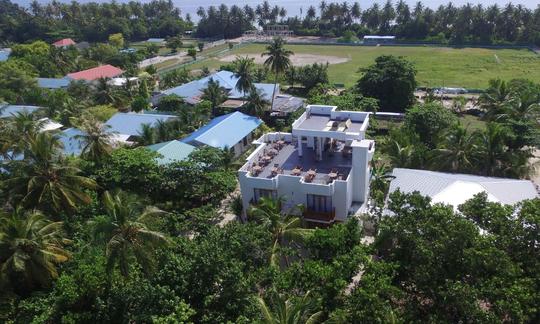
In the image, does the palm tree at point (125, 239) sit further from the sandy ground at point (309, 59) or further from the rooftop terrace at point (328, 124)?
the sandy ground at point (309, 59)

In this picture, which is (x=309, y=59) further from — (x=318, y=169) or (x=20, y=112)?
(x=318, y=169)

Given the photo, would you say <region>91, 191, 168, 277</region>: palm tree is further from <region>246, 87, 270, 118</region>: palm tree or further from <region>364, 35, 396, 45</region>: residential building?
<region>364, 35, 396, 45</region>: residential building

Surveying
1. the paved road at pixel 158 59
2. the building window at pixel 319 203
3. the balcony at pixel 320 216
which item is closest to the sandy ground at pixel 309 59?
the paved road at pixel 158 59

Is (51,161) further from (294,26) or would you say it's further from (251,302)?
(294,26)

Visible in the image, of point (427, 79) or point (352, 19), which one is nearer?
point (427, 79)

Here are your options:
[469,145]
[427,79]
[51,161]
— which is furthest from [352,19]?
[51,161]
